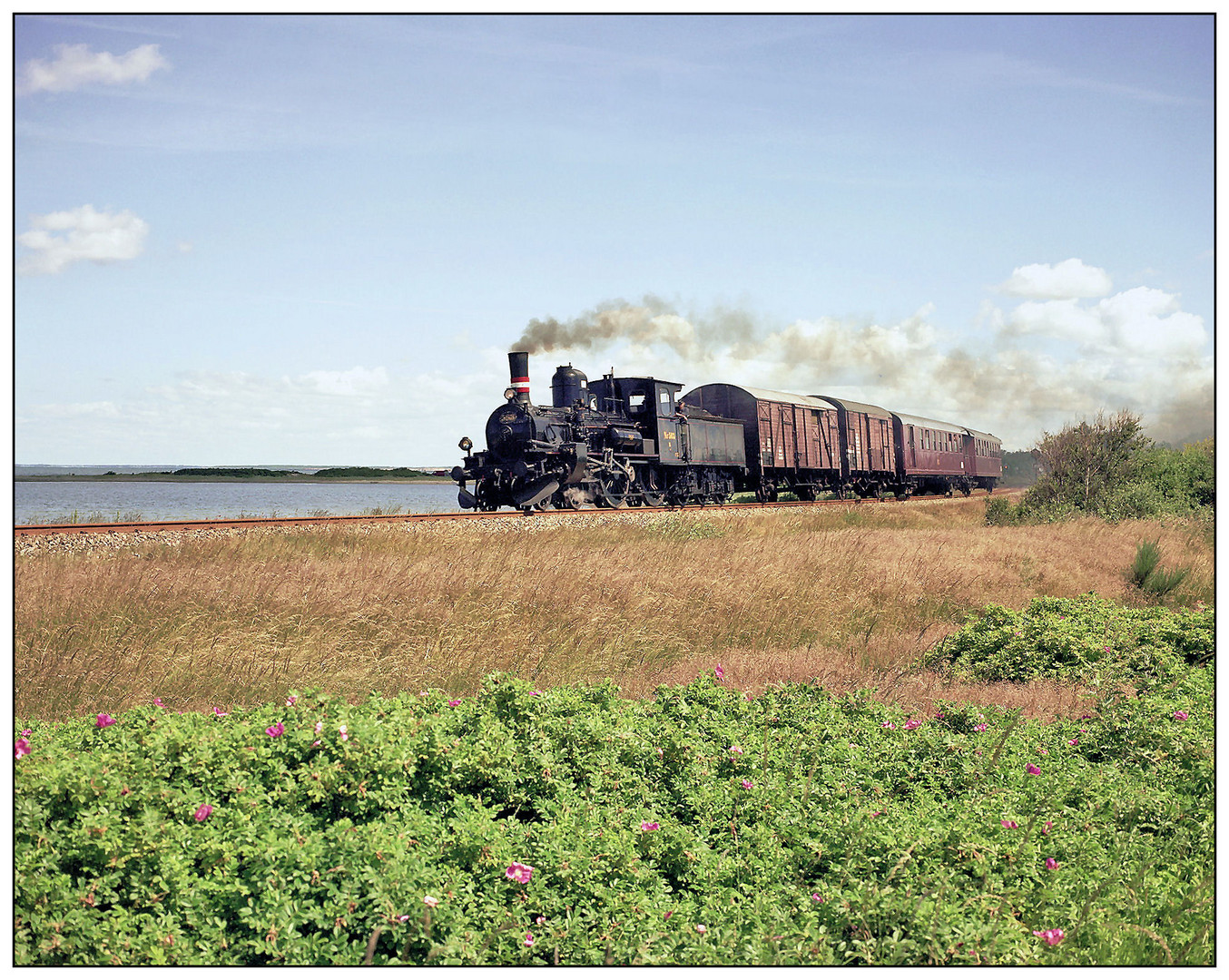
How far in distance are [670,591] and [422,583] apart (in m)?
2.97

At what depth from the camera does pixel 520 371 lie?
83.5 ft

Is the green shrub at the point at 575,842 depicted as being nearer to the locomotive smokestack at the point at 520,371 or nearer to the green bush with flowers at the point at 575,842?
the green bush with flowers at the point at 575,842

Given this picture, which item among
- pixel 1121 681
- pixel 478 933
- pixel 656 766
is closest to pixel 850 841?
pixel 656 766

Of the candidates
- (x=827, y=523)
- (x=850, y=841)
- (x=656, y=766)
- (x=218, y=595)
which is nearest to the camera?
(x=850, y=841)

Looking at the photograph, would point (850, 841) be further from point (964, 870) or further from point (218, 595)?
point (218, 595)

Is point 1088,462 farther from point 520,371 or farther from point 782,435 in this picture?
point 520,371

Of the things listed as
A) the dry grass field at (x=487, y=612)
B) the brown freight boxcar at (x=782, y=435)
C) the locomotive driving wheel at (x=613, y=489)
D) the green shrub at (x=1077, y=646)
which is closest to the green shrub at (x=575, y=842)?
the dry grass field at (x=487, y=612)

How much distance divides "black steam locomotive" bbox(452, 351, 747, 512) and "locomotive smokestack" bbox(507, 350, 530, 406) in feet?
0.10

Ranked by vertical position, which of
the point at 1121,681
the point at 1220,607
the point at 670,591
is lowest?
Result: the point at 1121,681

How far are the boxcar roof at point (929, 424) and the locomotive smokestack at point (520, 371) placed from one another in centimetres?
2382

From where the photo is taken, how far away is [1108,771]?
529cm

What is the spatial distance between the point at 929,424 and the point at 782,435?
16.8m

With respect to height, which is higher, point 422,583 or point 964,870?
point 422,583

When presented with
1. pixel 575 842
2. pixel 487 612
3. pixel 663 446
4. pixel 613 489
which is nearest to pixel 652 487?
pixel 663 446
